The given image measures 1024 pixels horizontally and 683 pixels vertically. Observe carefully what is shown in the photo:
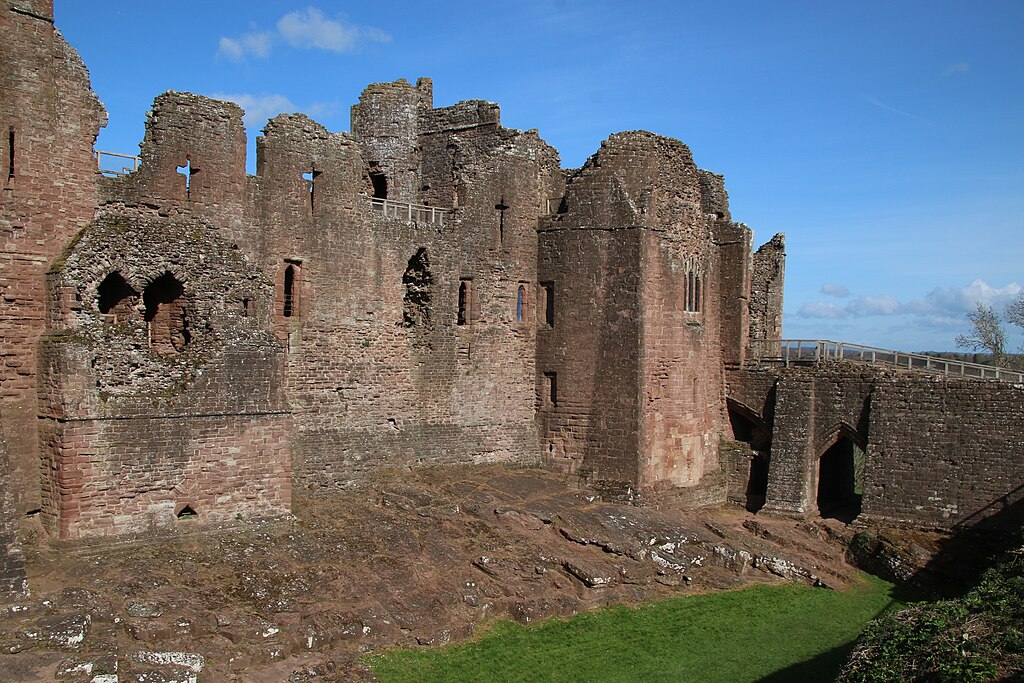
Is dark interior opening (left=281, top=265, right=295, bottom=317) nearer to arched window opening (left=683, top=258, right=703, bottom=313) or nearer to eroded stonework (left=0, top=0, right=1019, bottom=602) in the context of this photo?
eroded stonework (left=0, top=0, right=1019, bottom=602)

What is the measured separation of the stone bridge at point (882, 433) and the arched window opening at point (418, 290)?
32.3ft

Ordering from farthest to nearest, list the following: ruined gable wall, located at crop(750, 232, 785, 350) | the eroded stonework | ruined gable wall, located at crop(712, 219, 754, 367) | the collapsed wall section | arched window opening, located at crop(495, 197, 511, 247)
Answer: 1. ruined gable wall, located at crop(750, 232, 785, 350)
2. ruined gable wall, located at crop(712, 219, 754, 367)
3. arched window opening, located at crop(495, 197, 511, 247)
4. the collapsed wall section
5. the eroded stonework

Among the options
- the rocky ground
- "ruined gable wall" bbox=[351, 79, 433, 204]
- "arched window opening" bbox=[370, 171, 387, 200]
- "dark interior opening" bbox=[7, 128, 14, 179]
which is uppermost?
"ruined gable wall" bbox=[351, 79, 433, 204]

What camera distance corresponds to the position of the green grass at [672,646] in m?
14.6

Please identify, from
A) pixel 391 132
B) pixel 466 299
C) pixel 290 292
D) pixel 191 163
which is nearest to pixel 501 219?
pixel 466 299

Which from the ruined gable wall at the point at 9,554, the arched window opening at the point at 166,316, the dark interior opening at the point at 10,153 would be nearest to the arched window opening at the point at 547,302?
the arched window opening at the point at 166,316

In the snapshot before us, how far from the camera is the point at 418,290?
2197 centimetres

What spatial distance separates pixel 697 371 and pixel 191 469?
1363 cm

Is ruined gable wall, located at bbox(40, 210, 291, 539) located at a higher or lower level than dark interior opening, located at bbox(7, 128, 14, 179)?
lower

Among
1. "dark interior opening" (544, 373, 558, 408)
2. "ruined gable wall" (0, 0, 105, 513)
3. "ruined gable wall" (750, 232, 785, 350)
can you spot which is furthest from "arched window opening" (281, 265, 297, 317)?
"ruined gable wall" (750, 232, 785, 350)

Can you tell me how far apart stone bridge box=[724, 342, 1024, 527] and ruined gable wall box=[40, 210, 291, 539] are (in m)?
14.0

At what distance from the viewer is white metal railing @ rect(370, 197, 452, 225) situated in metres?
21.9

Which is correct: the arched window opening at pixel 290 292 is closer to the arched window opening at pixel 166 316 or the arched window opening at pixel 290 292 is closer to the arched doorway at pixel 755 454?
the arched window opening at pixel 166 316

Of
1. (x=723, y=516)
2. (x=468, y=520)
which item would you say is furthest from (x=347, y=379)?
(x=723, y=516)
